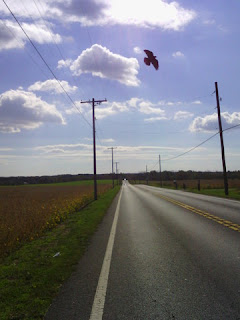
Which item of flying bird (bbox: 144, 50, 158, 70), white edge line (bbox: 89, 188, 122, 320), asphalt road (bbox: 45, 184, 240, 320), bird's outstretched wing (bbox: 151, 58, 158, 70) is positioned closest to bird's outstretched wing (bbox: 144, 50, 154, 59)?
flying bird (bbox: 144, 50, 158, 70)

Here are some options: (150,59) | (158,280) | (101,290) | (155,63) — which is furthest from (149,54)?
(101,290)

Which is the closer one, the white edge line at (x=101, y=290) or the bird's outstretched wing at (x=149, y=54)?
the white edge line at (x=101, y=290)

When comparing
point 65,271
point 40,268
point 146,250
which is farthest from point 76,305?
point 146,250

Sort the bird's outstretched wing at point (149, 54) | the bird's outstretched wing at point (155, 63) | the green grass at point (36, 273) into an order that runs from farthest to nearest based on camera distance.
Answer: the bird's outstretched wing at point (149, 54)
the bird's outstretched wing at point (155, 63)
the green grass at point (36, 273)

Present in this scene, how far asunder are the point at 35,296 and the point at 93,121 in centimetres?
2738

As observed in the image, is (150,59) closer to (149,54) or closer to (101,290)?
(149,54)

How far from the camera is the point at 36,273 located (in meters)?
5.97

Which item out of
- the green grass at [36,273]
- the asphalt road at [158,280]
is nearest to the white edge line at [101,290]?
the asphalt road at [158,280]

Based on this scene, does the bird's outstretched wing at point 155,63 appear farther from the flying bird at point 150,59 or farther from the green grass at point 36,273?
the green grass at point 36,273

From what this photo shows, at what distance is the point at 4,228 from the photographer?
10.1 metres

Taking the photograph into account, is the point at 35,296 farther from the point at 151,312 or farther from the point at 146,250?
the point at 146,250

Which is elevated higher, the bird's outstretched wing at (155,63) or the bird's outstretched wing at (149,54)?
the bird's outstretched wing at (149,54)

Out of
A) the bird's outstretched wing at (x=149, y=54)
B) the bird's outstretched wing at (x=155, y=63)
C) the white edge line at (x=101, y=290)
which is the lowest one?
the white edge line at (x=101, y=290)

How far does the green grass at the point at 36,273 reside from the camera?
427 cm
